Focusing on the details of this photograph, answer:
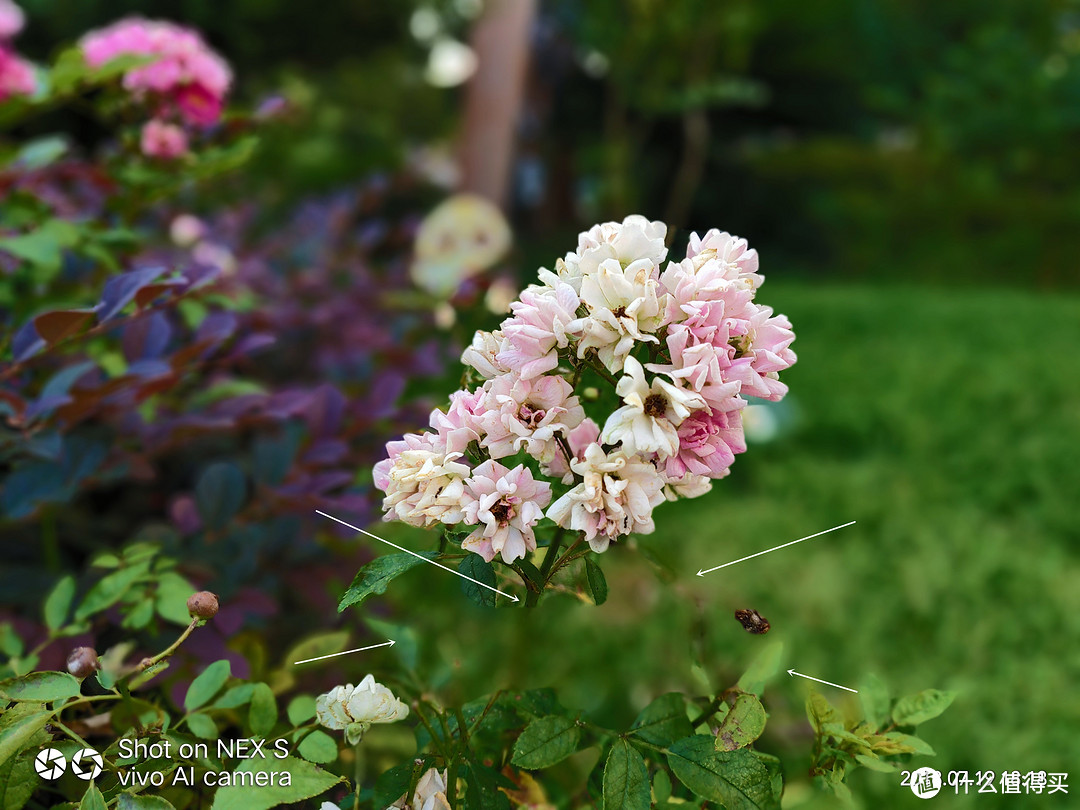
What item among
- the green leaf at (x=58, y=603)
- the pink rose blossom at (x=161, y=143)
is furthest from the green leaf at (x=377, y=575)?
the pink rose blossom at (x=161, y=143)

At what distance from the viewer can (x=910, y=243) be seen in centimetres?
1011

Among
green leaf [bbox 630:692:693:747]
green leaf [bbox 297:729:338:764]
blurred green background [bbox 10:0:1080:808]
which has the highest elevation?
green leaf [bbox 630:692:693:747]

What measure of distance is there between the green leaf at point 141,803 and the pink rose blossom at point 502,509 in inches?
9.6

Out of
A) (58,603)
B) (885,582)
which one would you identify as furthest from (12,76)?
(885,582)

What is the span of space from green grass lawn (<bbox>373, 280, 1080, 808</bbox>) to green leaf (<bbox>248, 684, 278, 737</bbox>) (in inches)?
6.5

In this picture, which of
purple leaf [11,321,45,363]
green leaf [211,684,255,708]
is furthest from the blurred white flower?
green leaf [211,684,255,708]

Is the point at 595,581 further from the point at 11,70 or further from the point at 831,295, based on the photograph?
the point at 831,295

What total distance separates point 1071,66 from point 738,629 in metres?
10.8

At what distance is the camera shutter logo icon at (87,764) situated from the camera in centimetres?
53

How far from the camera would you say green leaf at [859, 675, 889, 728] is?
0.61 meters

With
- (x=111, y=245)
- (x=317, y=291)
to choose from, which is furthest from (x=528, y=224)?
(x=111, y=245)

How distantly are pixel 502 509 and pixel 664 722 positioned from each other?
0.70ft

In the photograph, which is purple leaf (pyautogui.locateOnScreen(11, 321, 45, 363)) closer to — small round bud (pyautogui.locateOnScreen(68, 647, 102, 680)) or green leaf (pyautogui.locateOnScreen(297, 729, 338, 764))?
small round bud (pyautogui.locateOnScreen(68, 647, 102, 680))

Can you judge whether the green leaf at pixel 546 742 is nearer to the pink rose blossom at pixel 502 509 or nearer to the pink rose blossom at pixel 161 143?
the pink rose blossom at pixel 502 509
